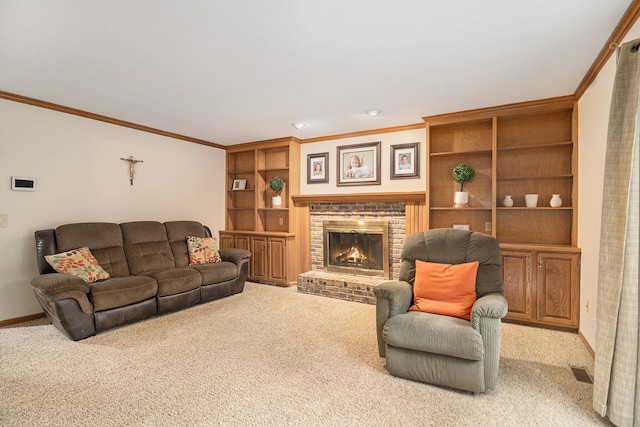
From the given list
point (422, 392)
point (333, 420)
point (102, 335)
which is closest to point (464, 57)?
point (422, 392)

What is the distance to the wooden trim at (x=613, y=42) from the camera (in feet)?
6.63

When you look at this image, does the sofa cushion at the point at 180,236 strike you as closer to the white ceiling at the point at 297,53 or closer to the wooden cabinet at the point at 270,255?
the wooden cabinet at the point at 270,255

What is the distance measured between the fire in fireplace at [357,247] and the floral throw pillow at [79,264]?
3111mm

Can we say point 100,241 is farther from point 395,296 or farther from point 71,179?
point 395,296

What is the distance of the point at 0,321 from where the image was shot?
3.56 meters

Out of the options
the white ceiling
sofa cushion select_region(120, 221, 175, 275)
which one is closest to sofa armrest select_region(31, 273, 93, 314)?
sofa cushion select_region(120, 221, 175, 275)

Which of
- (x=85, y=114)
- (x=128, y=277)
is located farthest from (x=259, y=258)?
(x=85, y=114)

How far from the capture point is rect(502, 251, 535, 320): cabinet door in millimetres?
3648

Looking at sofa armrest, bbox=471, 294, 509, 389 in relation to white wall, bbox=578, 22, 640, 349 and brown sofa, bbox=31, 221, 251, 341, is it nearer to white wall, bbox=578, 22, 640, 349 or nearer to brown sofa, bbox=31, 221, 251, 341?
white wall, bbox=578, 22, 640, 349

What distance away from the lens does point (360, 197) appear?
5047mm

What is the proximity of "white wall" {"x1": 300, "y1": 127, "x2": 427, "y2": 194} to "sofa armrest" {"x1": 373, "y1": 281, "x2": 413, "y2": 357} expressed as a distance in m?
2.36

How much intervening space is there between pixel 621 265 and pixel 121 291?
13.5 feet

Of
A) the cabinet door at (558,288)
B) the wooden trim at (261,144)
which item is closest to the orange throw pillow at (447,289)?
the cabinet door at (558,288)

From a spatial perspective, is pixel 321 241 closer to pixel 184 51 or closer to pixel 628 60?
pixel 184 51
